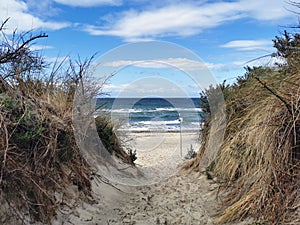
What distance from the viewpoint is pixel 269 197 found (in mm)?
3807

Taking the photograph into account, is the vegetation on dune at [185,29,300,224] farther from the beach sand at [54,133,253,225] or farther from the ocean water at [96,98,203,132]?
the ocean water at [96,98,203,132]

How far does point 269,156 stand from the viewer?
13.3 ft

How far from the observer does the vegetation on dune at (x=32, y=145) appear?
146 inches

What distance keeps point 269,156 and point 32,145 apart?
8.93 ft

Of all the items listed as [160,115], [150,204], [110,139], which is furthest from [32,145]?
[160,115]

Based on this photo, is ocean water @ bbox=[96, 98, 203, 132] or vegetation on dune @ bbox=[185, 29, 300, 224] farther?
ocean water @ bbox=[96, 98, 203, 132]

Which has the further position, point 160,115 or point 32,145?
point 160,115

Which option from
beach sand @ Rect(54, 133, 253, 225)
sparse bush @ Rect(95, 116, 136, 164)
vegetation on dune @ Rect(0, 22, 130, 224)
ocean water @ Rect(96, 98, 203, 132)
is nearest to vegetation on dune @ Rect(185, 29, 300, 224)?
beach sand @ Rect(54, 133, 253, 225)

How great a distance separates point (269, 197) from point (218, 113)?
3702mm

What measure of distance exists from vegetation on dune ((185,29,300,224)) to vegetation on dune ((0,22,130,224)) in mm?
2136

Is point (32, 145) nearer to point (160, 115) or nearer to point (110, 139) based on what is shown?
point (110, 139)

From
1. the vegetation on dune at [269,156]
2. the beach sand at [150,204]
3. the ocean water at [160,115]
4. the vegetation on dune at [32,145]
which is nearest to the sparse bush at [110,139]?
the beach sand at [150,204]

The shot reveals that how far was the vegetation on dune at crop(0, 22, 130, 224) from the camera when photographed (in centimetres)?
370

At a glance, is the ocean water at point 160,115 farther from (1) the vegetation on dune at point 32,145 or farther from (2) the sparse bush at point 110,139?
(1) the vegetation on dune at point 32,145
